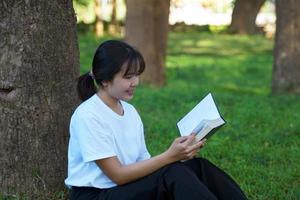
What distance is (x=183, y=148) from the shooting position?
312 cm

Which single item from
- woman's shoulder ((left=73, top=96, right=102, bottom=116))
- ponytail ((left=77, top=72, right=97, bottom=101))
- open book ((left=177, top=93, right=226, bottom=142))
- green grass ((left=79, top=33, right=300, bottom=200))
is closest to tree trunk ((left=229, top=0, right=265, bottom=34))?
green grass ((left=79, top=33, right=300, bottom=200))

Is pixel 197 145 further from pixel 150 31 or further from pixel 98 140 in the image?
pixel 150 31

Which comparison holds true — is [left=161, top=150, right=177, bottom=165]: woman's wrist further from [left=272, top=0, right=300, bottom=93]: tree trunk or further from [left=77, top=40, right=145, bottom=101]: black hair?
[left=272, top=0, right=300, bottom=93]: tree trunk

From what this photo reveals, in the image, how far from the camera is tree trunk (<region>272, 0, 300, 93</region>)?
9.64m

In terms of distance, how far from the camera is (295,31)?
967 cm

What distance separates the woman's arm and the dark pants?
0.03 m

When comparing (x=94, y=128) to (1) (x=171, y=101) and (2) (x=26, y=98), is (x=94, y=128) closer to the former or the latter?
(2) (x=26, y=98)

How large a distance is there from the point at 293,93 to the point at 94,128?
6.95 meters

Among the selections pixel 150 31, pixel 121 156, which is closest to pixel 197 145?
pixel 121 156

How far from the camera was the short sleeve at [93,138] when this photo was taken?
315 centimetres

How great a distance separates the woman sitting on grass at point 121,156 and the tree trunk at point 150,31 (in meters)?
8.58

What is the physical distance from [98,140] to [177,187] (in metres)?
0.45

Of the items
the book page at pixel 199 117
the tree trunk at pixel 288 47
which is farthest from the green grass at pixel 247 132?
the book page at pixel 199 117

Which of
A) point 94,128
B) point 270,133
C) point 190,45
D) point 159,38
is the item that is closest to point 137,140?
point 94,128
